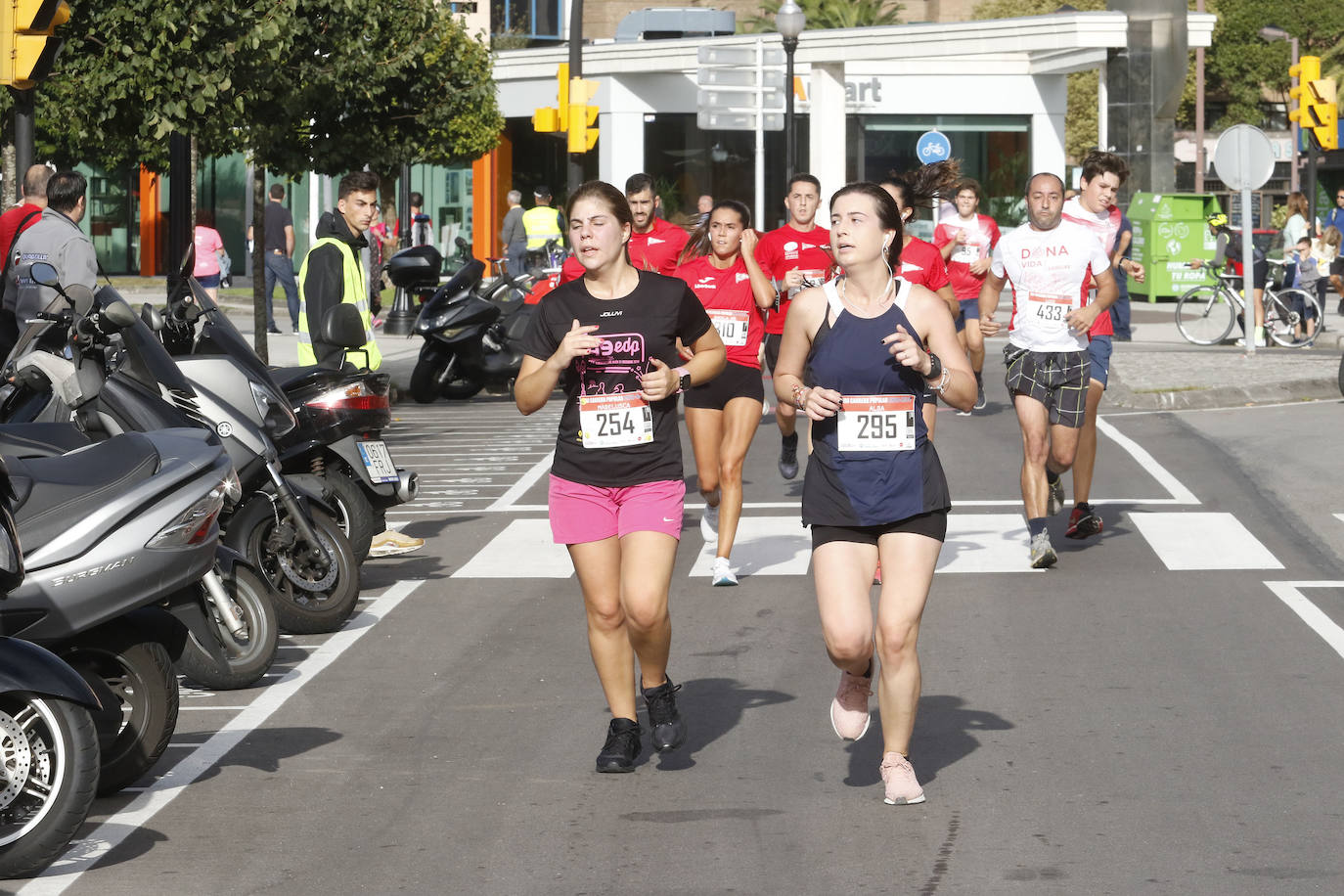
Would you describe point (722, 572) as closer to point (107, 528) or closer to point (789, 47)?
point (107, 528)

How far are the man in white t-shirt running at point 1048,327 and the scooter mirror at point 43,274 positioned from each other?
4.78 metres

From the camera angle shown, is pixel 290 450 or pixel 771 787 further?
pixel 290 450

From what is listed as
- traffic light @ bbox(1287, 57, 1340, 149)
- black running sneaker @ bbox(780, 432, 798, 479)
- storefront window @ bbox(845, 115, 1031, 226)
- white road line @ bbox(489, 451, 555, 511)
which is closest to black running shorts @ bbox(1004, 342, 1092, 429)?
black running sneaker @ bbox(780, 432, 798, 479)

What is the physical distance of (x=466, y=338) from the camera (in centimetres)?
1922

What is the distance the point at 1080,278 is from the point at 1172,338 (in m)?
17.0

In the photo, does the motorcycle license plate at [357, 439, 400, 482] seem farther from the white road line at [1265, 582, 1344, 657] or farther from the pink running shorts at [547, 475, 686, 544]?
the white road line at [1265, 582, 1344, 657]

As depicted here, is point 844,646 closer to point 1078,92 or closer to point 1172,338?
point 1172,338

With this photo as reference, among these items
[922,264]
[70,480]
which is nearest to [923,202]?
[922,264]

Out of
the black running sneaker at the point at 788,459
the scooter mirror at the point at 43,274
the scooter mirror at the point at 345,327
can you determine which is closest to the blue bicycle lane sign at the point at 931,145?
the black running sneaker at the point at 788,459

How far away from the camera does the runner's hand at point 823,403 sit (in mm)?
5988

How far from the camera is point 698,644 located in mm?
8555

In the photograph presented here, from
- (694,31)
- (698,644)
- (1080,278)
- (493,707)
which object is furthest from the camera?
(694,31)

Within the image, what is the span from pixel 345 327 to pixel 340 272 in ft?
2.59

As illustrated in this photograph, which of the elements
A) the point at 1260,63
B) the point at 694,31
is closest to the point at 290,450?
the point at 694,31
